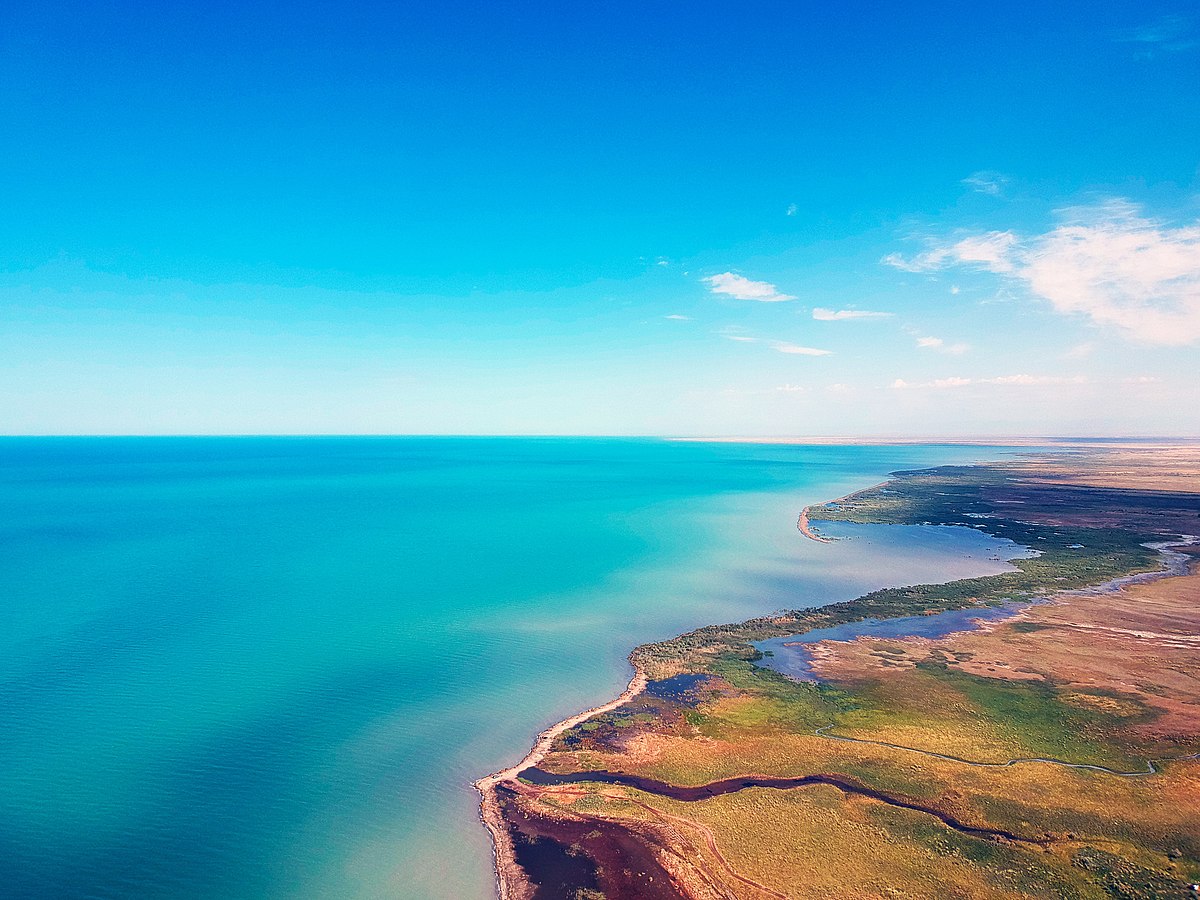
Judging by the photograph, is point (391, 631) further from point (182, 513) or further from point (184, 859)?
point (182, 513)

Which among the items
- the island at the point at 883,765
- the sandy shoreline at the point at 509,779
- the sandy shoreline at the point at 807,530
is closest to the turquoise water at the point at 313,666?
the sandy shoreline at the point at 509,779

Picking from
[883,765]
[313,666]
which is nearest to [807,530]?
[883,765]

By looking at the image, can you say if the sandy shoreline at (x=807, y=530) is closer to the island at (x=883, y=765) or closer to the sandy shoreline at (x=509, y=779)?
the island at (x=883, y=765)

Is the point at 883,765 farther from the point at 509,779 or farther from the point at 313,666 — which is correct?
the point at 313,666

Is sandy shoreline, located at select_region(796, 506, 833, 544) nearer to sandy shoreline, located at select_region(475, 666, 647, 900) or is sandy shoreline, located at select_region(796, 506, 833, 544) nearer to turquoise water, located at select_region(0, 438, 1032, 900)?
turquoise water, located at select_region(0, 438, 1032, 900)

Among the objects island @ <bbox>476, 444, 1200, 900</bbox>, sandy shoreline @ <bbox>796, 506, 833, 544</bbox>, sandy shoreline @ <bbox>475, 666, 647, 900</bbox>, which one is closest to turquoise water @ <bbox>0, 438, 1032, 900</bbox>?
sandy shoreline @ <bbox>475, 666, 647, 900</bbox>
